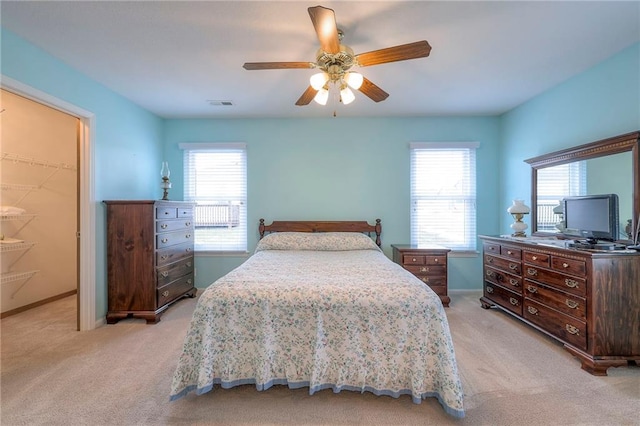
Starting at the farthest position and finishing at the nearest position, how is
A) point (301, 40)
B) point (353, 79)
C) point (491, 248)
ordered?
point (491, 248) < point (301, 40) < point (353, 79)

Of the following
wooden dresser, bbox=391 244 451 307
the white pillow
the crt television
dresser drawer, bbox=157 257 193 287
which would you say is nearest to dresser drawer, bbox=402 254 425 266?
wooden dresser, bbox=391 244 451 307

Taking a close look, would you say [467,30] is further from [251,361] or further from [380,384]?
[251,361]

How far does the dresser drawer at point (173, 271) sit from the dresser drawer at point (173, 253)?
6cm

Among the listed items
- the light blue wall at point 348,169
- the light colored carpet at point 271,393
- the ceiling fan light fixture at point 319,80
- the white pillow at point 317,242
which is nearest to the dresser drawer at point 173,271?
the light blue wall at point 348,169

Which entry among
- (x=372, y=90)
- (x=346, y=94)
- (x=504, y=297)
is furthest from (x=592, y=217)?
(x=346, y=94)

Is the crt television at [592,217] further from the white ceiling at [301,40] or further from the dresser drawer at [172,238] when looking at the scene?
the dresser drawer at [172,238]

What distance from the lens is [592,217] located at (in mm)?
2518

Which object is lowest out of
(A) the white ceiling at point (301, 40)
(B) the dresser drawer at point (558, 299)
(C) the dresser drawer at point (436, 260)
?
(B) the dresser drawer at point (558, 299)

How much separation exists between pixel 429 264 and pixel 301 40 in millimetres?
2987

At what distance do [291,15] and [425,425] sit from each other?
2.80 metres

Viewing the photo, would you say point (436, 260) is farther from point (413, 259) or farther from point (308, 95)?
point (308, 95)

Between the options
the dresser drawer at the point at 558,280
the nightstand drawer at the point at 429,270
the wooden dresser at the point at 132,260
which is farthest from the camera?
the nightstand drawer at the point at 429,270

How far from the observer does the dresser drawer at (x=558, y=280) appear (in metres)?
2.24

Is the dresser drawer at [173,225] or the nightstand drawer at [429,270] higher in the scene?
the dresser drawer at [173,225]
